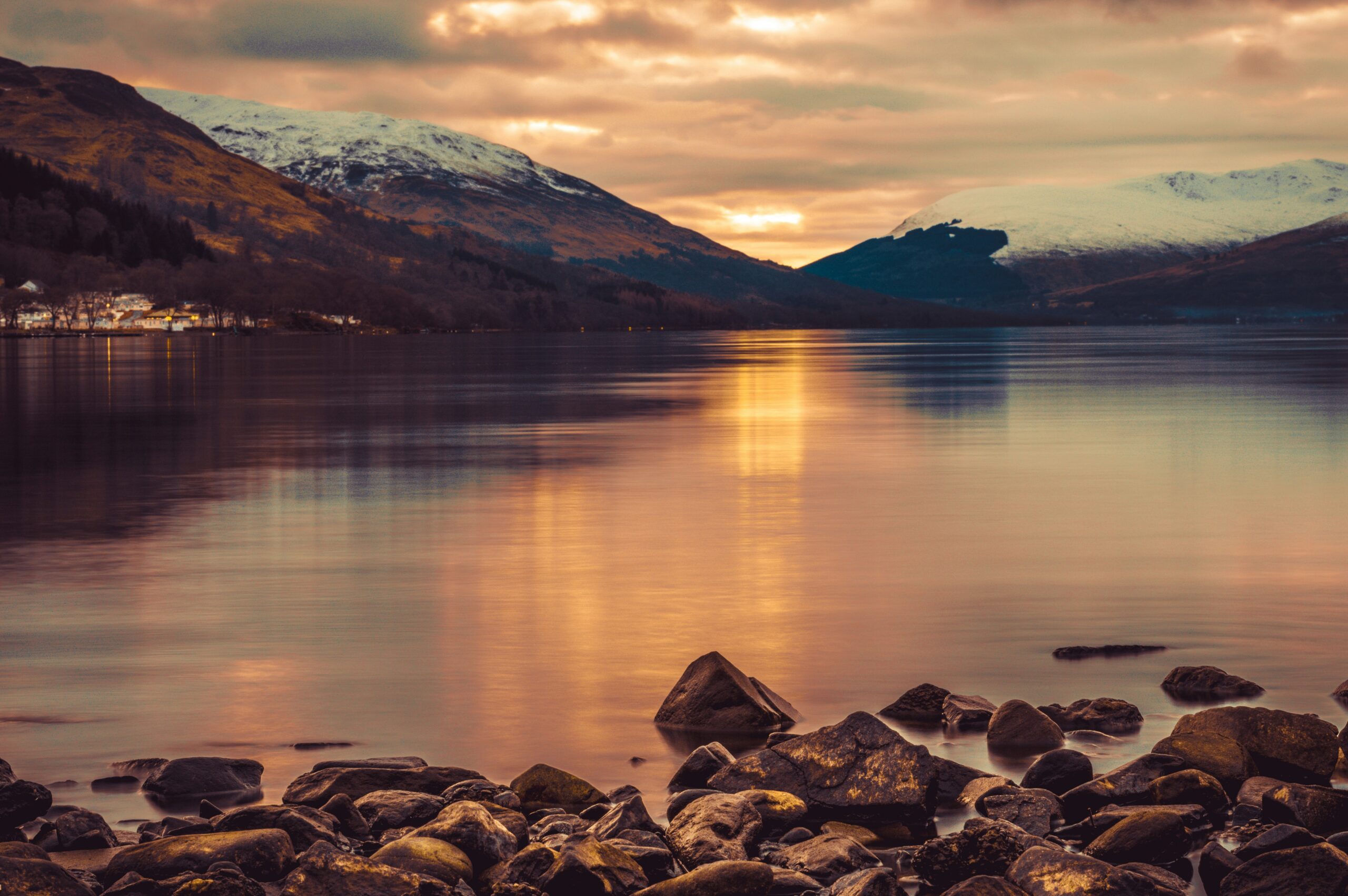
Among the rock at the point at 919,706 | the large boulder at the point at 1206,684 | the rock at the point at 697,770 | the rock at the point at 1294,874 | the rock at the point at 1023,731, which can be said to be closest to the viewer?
the rock at the point at 1294,874

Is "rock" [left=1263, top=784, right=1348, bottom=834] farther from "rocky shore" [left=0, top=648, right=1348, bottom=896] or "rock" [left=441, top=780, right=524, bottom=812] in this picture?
"rock" [left=441, top=780, right=524, bottom=812]

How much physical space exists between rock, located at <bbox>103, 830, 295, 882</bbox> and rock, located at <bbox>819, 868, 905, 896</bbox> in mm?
4031

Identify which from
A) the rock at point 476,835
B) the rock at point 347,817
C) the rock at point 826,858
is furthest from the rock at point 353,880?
the rock at point 826,858

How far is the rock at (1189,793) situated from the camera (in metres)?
13.2

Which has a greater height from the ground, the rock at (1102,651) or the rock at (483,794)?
the rock at (1102,651)

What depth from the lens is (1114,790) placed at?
43.7 feet

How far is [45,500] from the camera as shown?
120ft

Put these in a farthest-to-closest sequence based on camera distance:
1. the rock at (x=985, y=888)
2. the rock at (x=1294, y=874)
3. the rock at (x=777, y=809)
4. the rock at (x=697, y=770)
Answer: the rock at (x=697, y=770)
the rock at (x=777, y=809)
the rock at (x=1294, y=874)
the rock at (x=985, y=888)

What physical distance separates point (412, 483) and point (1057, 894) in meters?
31.8

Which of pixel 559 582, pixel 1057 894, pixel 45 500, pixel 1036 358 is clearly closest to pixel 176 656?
pixel 559 582

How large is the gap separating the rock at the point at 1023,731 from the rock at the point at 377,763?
6.02m

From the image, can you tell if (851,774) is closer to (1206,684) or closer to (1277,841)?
(1277,841)

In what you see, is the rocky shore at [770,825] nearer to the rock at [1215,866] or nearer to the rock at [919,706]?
the rock at [1215,866]

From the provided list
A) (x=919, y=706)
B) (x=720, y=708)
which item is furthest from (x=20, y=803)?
(x=919, y=706)
